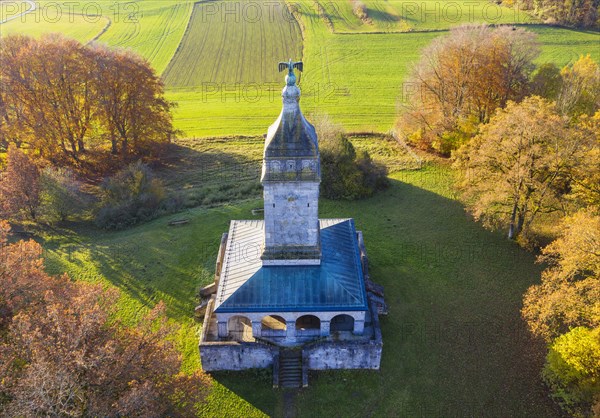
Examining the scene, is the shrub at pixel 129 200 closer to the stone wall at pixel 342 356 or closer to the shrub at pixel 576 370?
the stone wall at pixel 342 356

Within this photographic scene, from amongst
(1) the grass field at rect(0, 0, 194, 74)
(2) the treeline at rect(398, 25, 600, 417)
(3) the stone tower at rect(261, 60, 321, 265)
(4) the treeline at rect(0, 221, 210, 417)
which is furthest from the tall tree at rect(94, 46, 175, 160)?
(3) the stone tower at rect(261, 60, 321, 265)

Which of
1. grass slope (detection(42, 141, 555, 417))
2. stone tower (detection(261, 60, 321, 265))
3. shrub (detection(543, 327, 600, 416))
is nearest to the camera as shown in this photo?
shrub (detection(543, 327, 600, 416))

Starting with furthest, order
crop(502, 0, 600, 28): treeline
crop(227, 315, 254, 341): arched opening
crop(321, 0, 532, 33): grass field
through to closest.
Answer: crop(321, 0, 532, 33): grass field, crop(502, 0, 600, 28): treeline, crop(227, 315, 254, 341): arched opening

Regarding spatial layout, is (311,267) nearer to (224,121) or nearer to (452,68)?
(452,68)

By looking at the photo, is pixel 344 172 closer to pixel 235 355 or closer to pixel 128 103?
pixel 235 355

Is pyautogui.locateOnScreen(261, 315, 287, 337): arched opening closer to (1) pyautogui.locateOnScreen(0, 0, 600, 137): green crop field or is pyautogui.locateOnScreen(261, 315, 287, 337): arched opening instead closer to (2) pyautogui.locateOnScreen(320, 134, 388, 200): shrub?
(2) pyautogui.locateOnScreen(320, 134, 388, 200): shrub

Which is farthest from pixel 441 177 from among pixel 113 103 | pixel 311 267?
pixel 113 103

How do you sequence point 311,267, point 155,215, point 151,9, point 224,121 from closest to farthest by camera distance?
point 311,267 → point 155,215 → point 224,121 → point 151,9

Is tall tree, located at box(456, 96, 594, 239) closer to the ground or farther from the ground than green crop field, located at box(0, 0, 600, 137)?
closer to the ground
